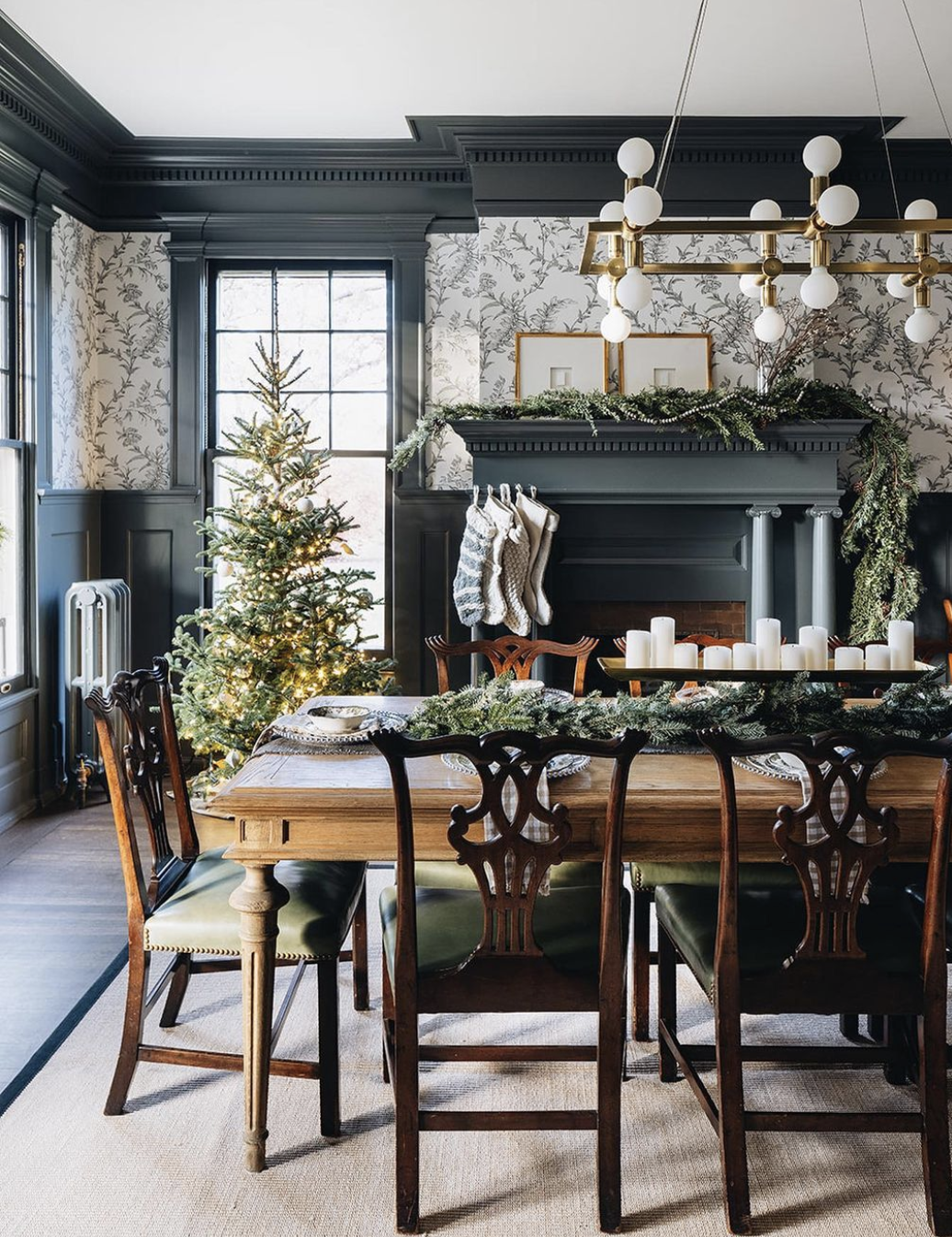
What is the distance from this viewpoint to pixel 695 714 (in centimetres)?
257

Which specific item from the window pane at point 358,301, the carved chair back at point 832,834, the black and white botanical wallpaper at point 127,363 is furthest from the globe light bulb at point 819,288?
the black and white botanical wallpaper at point 127,363

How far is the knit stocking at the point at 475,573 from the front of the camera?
470 cm

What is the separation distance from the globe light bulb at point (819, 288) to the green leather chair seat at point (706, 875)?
1398mm

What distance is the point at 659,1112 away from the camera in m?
2.39

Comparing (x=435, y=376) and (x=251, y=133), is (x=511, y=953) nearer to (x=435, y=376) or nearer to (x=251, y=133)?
(x=435, y=376)

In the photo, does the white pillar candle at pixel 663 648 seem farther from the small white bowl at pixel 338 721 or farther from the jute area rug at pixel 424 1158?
the jute area rug at pixel 424 1158

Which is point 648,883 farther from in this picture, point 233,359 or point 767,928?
point 233,359

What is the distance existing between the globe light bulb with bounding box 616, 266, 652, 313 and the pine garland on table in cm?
98

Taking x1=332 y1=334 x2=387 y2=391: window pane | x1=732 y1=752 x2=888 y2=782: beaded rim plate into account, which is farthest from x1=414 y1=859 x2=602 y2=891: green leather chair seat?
x1=332 y1=334 x2=387 y2=391: window pane

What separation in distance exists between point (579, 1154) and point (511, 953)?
0.58 m

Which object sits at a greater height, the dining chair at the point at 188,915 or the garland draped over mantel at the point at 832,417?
the garland draped over mantel at the point at 832,417

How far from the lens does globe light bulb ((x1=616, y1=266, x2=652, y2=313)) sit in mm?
2588

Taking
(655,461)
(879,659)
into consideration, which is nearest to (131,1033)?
(879,659)

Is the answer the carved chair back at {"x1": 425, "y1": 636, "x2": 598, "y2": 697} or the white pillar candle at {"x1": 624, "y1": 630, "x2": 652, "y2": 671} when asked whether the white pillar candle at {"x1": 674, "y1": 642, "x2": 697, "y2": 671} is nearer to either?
the white pillar candle at {"x1": 624, "y1": 630, "x2": 652, "y2": 671}
